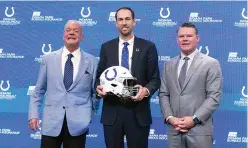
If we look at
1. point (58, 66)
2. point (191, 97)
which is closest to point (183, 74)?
point (191, 97)

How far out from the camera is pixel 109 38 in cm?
584

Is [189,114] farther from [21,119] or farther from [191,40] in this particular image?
[21,119]

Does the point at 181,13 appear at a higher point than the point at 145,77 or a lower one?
higher

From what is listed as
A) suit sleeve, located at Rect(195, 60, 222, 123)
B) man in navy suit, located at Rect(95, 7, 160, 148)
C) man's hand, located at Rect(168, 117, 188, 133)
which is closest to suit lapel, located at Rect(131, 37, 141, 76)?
man in navy suit, located at Rect(95, 7, 160, 148)

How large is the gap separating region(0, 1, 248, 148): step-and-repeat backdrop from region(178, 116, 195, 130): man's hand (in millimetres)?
1935

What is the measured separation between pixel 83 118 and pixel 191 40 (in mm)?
1299

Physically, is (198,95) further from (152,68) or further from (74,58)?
(74,58)

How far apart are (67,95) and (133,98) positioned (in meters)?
0.72

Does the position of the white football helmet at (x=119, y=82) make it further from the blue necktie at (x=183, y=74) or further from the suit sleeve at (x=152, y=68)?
the blue necktie at (x=183, y=74)

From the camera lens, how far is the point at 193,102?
383 centimetres

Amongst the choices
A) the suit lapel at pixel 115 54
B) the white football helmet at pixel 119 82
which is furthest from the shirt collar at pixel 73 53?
the white football helmet at pixel 119 82

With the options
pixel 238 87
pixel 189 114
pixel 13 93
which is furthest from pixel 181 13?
pixel 13 93

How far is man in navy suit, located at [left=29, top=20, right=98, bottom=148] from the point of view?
13.4ft

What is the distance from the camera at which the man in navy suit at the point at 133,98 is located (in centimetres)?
392
